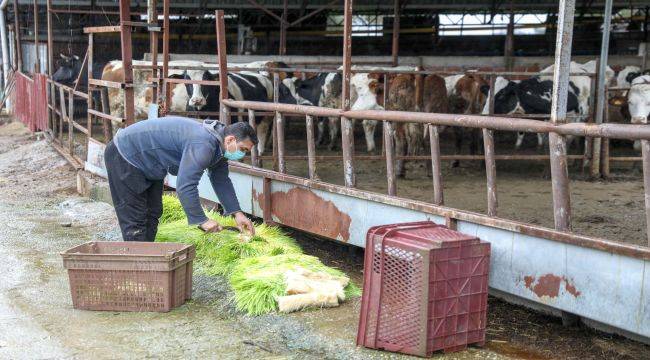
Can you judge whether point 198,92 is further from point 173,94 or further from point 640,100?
point 640,100

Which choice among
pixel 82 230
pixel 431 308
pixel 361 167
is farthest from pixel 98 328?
pixel 361 167

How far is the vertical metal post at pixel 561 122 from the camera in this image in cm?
443

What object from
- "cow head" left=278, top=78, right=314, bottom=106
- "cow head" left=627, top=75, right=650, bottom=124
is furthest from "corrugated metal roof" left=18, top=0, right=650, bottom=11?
"cow head" left=627, top=75, right=650, bottom=124

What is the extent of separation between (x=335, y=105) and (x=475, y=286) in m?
9.88

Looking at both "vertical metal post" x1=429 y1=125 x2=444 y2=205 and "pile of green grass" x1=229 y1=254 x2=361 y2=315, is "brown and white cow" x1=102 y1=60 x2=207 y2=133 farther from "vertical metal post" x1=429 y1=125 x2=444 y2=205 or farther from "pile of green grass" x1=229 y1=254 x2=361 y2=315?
"vertical metal post" x1=429 y1=125 x2=444 y2=205

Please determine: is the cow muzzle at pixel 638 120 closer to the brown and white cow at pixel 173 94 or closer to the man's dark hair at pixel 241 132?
the brown and white cow at pixel 173 94

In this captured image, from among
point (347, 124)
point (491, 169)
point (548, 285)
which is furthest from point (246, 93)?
point (548, 285)

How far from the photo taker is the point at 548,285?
14.7ft

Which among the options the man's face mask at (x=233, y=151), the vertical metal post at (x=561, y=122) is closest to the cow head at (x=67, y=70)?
the man's face mask at (x=233, y=151)

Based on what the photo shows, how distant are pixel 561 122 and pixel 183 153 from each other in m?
2.53

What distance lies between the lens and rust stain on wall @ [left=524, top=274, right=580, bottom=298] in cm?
436

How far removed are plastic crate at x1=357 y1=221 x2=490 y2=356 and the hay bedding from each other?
0.77 m

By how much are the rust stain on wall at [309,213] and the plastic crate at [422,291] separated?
1766mm

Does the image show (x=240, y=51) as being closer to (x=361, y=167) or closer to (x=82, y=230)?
(x=361, y=167)
